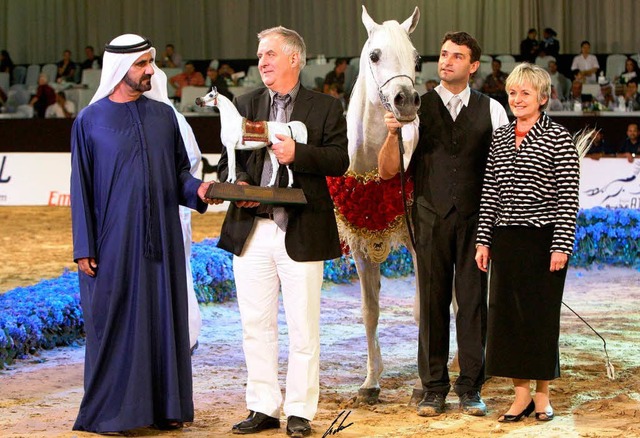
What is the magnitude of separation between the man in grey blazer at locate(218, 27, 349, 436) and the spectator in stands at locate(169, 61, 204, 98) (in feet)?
45.1

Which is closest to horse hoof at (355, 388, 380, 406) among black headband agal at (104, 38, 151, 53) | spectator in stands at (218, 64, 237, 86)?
black headband agal at (104, 38, 151, 53)

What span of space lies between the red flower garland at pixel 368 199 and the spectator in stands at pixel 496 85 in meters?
11.0

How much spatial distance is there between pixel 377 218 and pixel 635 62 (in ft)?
44.2

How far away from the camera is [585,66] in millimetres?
18156

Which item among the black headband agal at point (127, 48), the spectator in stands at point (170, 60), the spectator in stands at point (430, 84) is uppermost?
the spectator in stands at point (170, 60)

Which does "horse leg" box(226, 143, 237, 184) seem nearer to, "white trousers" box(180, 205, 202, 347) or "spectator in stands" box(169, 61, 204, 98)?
"white trousers" box(180, 205, 202, 347)

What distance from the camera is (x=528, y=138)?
490cm

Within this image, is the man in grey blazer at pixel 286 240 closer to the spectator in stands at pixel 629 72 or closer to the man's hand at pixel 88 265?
the man's hand at pixel 88 265

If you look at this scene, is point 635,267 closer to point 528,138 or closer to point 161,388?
point 528,138

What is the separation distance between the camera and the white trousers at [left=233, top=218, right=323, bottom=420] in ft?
15.5

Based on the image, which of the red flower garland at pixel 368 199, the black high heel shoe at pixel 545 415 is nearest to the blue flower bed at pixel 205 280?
the red flower garland at pixel 368 199

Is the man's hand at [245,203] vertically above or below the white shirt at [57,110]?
below

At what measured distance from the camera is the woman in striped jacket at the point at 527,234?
4.83m

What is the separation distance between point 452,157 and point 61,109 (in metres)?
13.8
